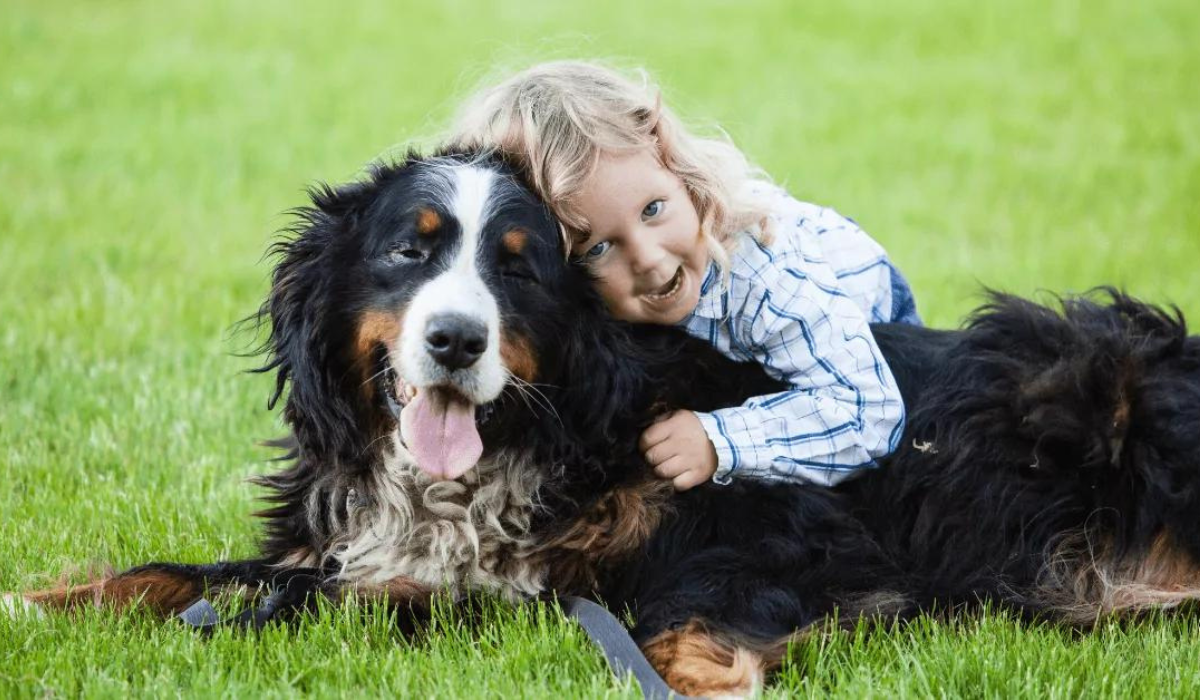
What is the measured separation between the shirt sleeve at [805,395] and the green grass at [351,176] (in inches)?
21.5

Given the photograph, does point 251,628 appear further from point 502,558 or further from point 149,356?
point 149,356

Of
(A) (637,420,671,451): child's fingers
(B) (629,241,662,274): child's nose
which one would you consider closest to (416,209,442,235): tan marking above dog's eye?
(B) (629,241,662,274): child's nose

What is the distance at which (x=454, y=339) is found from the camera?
3.41 metres

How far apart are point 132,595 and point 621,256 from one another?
5.30ft

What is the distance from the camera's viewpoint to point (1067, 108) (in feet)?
40.0

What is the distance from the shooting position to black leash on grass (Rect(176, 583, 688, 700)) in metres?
3.32

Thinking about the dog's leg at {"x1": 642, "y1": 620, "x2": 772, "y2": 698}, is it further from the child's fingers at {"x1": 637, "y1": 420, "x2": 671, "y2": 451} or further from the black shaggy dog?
the child's fingers at {"x1": 637, "y1": 420, "x2": 671, "y2": 451}

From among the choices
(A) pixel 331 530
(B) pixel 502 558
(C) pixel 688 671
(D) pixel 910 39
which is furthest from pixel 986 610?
(D) pixel 910 39

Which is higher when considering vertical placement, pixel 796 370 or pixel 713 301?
pixel 713 301

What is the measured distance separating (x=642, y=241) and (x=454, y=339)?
76 cm

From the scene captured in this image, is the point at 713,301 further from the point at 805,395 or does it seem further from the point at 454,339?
the point at 454,339

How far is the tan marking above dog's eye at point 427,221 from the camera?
3561 mm

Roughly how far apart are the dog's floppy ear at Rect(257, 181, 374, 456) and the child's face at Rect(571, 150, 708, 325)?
65 cm

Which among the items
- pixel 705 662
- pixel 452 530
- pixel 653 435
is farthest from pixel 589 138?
pixel 705 662
